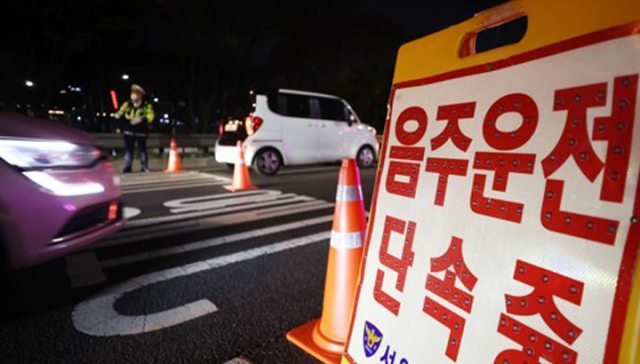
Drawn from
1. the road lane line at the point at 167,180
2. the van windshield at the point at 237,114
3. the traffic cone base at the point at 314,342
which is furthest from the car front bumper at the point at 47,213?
the van windshield at the point at 237,114

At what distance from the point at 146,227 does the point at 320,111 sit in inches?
204

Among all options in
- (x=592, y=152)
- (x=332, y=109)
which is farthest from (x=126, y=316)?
(x=332, y=109)

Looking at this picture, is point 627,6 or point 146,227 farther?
point 146,227

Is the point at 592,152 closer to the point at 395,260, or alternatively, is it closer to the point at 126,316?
the point at 395,260

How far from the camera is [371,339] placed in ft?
4.75

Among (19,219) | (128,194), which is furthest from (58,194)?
(128,194)

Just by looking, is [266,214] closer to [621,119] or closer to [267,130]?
[267,130]

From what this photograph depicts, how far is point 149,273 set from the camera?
2770mm

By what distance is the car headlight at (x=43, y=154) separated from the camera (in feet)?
6.58

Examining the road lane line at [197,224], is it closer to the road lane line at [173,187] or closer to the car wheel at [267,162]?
the road lane line at [173,187]

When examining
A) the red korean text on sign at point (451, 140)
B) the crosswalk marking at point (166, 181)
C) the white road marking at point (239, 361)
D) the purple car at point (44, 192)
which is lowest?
the white road marking at point (239, 361)

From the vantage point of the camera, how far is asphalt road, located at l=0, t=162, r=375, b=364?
1.82 m

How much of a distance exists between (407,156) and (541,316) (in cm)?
73

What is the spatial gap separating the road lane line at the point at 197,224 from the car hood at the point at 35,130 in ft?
4.24
